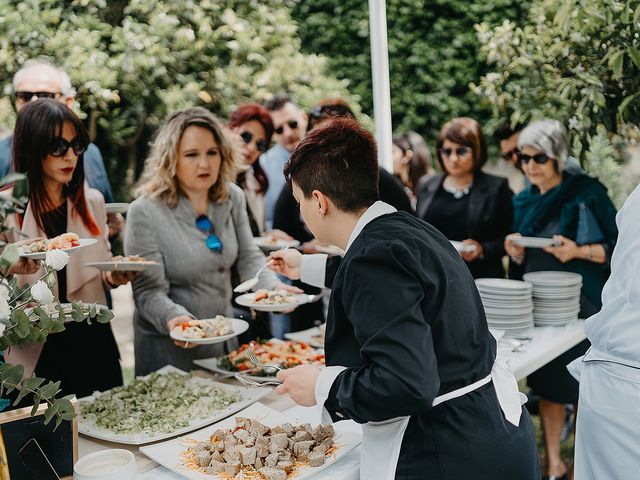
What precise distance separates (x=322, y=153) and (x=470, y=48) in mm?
6556

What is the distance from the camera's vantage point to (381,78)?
12.3ft

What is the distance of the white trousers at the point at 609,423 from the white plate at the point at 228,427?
688 millimetres

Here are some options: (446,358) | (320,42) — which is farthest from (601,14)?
(320,42)

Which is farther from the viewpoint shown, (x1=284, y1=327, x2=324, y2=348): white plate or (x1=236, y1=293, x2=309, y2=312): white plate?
(x1=284, y1=327, x2=324, y2=348): white plate

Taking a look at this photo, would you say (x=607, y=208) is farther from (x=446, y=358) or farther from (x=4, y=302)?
(x=4, y=302)

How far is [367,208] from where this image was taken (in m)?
1.66

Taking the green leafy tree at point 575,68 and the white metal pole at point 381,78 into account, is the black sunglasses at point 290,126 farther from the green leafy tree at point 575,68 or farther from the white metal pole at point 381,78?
the green leafy tree at point 575,68

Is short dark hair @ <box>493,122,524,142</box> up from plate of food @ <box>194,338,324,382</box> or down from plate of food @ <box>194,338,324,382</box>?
up

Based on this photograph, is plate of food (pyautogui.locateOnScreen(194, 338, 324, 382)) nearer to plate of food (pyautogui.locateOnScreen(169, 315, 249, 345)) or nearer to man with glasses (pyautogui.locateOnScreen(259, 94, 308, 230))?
plate of food (pyautogui.locateOnScreen(169, 315, 249, 345))

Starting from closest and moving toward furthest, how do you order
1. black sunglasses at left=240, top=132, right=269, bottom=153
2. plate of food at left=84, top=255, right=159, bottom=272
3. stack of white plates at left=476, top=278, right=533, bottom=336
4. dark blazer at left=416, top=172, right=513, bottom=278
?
1. plate of food at left=84, top=255, right=159, bottom=272
2. stack of white plates at left=476, top=278, right=533, bottom=336
3. dark blazer at left=416, top=172, right=513, bottom=278
4. black sunglasses at left=240, top=132, right=269, bottom=153

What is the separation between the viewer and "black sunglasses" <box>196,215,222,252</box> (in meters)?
2.80

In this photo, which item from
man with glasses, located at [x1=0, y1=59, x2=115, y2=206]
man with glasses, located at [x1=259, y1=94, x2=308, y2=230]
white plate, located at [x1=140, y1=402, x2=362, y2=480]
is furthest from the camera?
man with glasses, located at [x1=259, y1=94, x2=308, y2=230]

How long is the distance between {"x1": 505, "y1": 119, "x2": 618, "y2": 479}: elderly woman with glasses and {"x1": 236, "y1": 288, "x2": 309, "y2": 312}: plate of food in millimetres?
1228

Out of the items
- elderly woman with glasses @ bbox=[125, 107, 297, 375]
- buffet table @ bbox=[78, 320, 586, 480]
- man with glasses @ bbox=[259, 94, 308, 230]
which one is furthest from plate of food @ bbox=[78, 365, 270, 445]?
man with glasses @ bbox=[259, 94, 308, 230]
